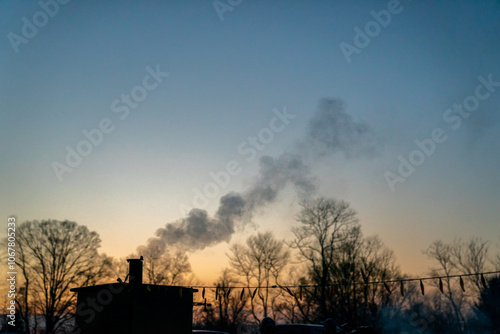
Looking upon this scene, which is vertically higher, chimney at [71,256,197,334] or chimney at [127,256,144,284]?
chimney at [127,256,144,284]

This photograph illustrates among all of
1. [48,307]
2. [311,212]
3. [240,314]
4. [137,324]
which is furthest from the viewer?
[240,314]

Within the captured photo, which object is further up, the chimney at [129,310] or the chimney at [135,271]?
the chimney at [135,271]

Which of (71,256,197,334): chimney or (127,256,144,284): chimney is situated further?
(127,256,144,284): chimney

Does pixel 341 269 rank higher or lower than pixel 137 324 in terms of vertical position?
higher

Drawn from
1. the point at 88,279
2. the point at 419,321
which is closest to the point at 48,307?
the point at 88,279

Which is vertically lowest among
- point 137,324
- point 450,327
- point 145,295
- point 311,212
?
point 450,327

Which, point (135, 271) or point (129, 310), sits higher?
point (135, 271)

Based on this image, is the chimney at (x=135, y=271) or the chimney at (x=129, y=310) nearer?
the chimney at (x=129, y=310)

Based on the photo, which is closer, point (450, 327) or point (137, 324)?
point (137, 324)

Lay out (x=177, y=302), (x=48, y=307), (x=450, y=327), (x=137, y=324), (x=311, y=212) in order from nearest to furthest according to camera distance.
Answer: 1. (x=137, y=324)
2. (x=177, y=302)
3. (x=48, y=307)
4. (x=311, y=212)
5. (x=450, y=327)

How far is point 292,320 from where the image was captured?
1641 inches

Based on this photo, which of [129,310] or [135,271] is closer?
[129,310]

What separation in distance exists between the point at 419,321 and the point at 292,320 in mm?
→ 15384

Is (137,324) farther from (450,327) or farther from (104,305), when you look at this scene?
(450,327)
